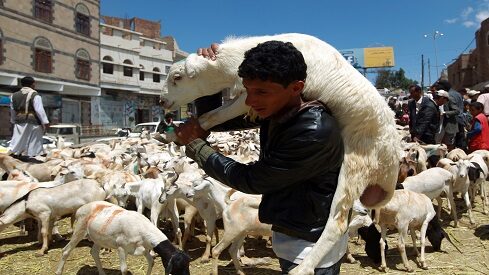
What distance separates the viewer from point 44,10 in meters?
27.8

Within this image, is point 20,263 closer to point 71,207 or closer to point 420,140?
point 71,207

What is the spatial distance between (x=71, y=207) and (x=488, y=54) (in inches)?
1405

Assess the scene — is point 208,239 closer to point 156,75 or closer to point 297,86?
point 297,86

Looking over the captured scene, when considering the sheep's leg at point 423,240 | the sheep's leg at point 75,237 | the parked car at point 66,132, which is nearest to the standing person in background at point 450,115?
the sheep's leg at point 423,240

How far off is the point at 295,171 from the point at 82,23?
109ft

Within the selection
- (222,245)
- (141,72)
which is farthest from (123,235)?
(141,72)

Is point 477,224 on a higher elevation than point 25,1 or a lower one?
lower

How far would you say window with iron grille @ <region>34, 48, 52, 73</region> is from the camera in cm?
2694

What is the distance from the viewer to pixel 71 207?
6180 mm

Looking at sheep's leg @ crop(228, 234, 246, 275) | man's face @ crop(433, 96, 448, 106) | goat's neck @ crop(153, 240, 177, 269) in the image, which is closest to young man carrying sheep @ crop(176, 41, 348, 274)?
goat's neck @ crop(153, 240, 177, 269)

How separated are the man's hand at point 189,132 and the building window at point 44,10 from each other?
29304 mm

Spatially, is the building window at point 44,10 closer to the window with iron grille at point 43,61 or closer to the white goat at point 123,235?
the window with iron grille at point 43,61

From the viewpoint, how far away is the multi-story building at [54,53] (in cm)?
2488

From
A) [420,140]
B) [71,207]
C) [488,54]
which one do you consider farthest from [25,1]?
[488,54]
